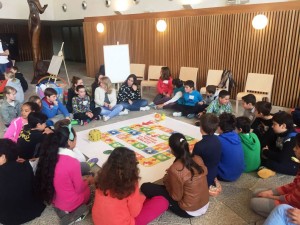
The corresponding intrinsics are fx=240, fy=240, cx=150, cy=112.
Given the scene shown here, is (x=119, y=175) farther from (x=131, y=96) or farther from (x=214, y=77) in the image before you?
(x=214, y=77)

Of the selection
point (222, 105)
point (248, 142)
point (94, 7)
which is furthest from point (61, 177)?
point (94, 7)

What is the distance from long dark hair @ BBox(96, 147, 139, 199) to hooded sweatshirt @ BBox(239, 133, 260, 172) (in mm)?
1545

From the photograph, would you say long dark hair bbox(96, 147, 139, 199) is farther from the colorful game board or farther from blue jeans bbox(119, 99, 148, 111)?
blue jeans bbox(119, 99, 148, 111)

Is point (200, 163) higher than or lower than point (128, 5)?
lower

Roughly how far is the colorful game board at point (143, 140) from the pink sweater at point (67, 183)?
0.92m

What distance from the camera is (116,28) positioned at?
8.27 m

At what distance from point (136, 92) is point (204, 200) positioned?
12.2 ft

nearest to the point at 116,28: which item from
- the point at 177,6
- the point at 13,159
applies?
the point at 177,6

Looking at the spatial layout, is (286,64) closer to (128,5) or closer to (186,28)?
(186,28)

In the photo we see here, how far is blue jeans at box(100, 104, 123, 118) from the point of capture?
4.89 metres

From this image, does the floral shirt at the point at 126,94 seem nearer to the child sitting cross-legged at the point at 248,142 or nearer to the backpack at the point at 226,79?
the backpack at the point at 226,79

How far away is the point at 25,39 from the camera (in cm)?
1458

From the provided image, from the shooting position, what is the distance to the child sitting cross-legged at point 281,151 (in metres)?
2.59

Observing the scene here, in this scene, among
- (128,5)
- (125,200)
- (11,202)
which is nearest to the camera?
(125,200)
